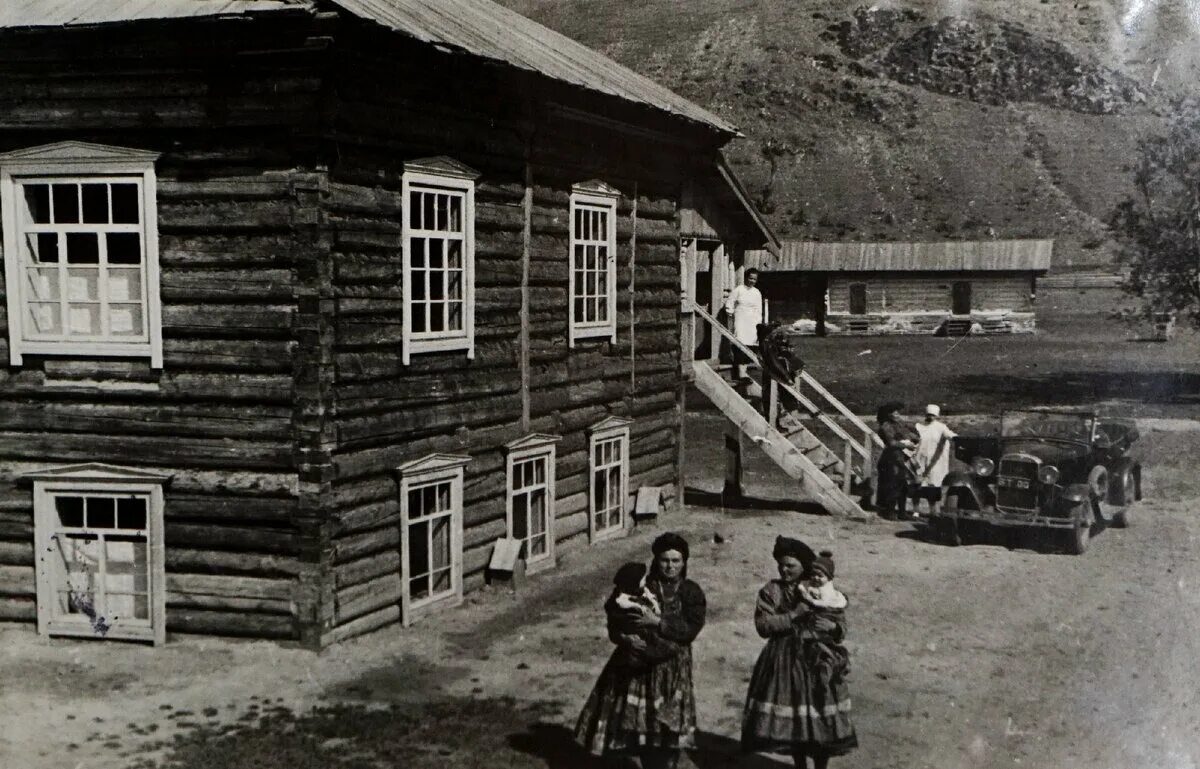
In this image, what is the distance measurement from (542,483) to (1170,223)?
21.2 m

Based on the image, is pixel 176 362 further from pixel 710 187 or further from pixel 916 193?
pixel 916 193

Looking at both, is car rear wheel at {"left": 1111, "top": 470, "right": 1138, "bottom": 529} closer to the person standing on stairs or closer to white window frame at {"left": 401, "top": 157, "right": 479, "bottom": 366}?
the person standing on stairs

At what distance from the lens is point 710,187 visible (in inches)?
787

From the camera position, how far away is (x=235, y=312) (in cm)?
1074

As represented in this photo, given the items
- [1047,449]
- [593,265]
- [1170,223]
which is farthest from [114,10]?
[1170,223]

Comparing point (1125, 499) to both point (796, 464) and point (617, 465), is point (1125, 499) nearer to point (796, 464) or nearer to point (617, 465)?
point (796, 464)

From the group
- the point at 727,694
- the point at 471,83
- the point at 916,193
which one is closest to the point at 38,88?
the point at 471,83

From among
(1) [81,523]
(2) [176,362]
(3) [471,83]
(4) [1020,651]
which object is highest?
(3) [471,83]

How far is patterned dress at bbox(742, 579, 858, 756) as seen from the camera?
7.21 metres

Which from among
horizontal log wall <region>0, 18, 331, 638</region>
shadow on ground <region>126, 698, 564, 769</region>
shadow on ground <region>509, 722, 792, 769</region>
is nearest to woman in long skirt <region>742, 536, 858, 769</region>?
shadow on ground <region>509, 722, 792, 769</region>

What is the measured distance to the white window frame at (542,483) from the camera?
542 inches

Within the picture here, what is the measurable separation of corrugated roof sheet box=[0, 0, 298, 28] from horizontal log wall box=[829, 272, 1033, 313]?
40046 mm

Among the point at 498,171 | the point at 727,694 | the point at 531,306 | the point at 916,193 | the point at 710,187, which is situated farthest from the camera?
the point at 916,193

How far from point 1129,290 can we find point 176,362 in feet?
84.8
